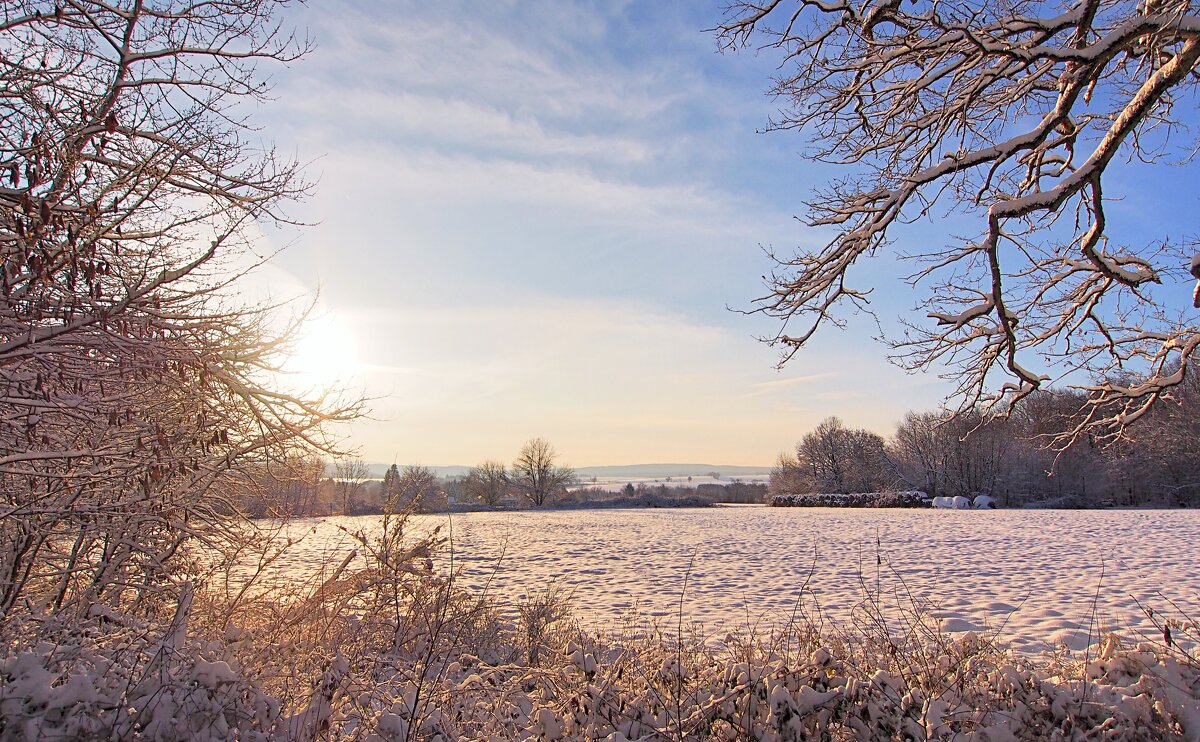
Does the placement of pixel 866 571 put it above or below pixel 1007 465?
below

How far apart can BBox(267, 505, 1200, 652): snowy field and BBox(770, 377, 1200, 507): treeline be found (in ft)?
50.5

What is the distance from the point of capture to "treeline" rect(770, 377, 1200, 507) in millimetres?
36844

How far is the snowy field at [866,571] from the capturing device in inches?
329

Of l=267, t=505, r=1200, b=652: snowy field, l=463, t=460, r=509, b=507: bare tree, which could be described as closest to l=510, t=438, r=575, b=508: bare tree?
l=463, t=460, r=509, b=507: bare tree

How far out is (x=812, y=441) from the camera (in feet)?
194

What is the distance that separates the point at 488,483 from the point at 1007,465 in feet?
144

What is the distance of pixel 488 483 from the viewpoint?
60469mm

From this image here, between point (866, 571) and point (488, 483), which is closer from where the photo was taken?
point (866, 571)

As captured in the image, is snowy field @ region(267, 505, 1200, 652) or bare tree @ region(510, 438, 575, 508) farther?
A: bare tree @ region(510, 438, 575, 508)

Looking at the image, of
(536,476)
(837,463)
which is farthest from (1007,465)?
(536,476)

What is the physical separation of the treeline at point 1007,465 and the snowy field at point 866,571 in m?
15.4

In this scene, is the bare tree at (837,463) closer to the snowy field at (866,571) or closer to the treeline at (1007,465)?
the treeline at (1007,465)

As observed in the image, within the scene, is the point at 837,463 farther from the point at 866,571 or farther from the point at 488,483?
the point at 866,571

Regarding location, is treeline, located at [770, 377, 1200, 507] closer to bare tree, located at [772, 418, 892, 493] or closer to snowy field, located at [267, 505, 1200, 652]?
bare tree, located at [772, 418, 892, 493]
